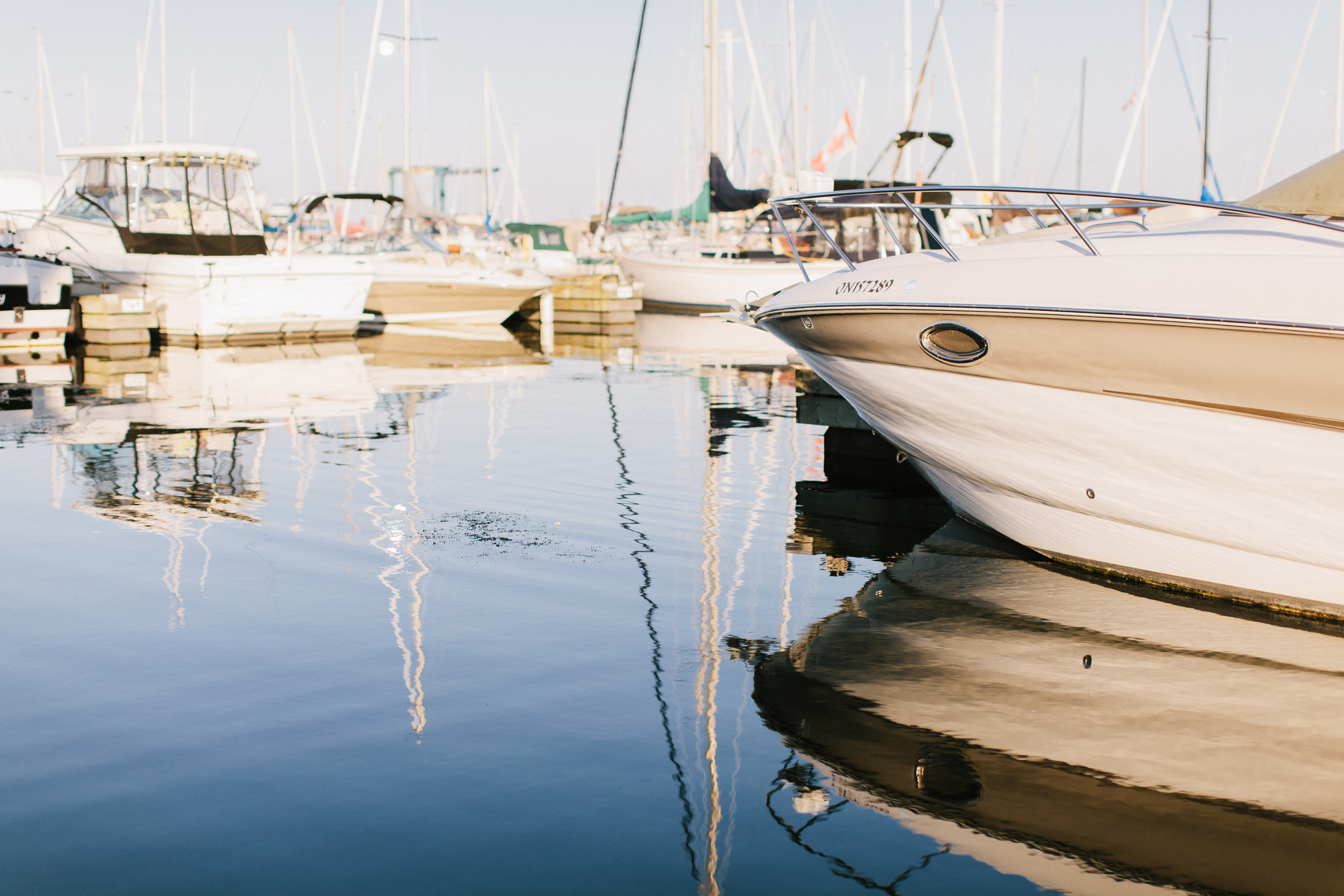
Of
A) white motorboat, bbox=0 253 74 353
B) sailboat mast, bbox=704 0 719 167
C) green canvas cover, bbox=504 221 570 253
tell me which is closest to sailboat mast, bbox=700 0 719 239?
sailboat mast, bbox=704 0 719 167

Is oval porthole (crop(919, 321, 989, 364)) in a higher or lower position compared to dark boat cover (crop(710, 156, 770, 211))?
lower

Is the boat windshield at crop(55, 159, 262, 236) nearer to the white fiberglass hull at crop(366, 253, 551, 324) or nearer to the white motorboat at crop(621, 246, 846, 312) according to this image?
the white fiberglass hull at crop(366, 253, 551, 324)

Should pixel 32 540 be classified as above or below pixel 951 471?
below

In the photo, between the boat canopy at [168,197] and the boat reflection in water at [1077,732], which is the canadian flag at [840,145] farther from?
the boat reflection in water at [1077,732]

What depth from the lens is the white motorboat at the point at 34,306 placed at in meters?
17.2

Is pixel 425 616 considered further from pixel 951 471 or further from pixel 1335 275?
pixel 1335 275

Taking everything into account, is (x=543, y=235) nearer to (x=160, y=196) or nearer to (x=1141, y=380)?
(x=160, y=196)

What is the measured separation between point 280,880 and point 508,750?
91 cm

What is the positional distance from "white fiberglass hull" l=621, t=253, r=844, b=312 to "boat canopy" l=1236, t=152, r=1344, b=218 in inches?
869

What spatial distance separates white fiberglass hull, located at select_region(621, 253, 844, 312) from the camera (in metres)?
29.0

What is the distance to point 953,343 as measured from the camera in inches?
203

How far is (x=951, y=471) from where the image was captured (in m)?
5.84

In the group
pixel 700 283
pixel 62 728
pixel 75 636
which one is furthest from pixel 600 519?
pixel 700 283

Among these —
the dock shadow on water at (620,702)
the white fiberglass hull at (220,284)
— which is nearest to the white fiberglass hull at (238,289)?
the white fiberglass hull at (220,284)
